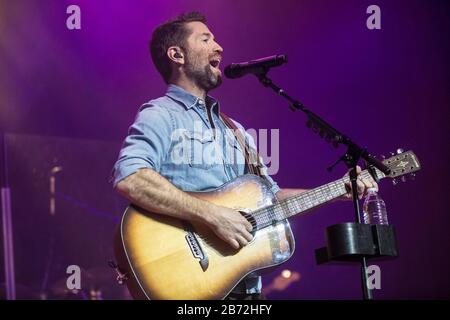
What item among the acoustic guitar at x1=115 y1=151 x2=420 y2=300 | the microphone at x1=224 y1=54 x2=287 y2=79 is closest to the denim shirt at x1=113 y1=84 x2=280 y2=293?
the acoustic guitar at x1=115 y1=151 x2=420 y2=300

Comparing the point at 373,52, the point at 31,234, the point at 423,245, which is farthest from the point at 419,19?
the point at 31,234

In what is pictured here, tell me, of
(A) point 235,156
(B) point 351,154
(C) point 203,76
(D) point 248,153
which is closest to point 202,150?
(A) point 235,156

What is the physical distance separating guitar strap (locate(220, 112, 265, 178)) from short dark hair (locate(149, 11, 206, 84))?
506 mm

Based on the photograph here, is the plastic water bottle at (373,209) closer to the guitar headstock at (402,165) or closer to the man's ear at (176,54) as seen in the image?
the guitar headstock at (402,165)

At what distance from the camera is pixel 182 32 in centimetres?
391

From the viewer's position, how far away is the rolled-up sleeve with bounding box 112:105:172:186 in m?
3.18

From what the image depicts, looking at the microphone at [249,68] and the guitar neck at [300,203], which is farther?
the microphone at [249,68]

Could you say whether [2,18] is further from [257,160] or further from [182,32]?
[257,160]

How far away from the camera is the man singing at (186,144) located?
311cm

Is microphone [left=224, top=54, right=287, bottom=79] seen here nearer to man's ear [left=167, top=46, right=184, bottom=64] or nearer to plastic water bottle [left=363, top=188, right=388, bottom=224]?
man's ear [left=167, top=46, right=184, bottom=64]

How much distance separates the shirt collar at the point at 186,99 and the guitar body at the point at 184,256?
648mm

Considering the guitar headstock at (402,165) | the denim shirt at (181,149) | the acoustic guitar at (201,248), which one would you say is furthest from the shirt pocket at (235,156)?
the guitar headstock at (402,165)

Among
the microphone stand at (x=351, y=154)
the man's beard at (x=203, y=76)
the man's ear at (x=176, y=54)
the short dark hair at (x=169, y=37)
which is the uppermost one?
the short dark hair at (x=169, y=37)
